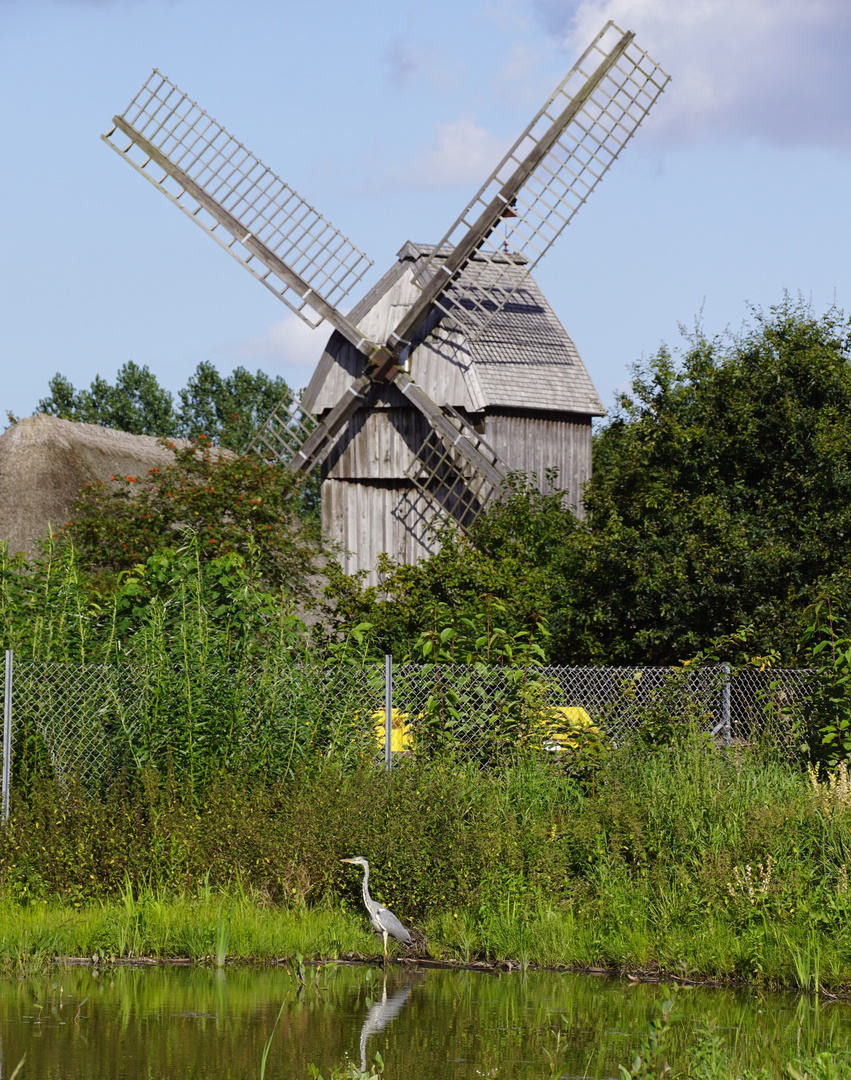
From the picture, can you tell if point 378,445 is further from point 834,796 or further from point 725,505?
point 834,796

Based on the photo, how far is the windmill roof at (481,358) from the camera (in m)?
23.3

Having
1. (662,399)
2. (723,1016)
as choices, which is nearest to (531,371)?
(662,399)

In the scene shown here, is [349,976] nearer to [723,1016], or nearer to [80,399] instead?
[723,1016]

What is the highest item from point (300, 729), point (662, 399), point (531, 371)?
point (531, 371)

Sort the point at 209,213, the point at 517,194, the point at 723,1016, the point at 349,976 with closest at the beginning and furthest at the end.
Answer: the point at 723,1016 < the point at 349,976 < the point at 517,194 < the point at 209,213

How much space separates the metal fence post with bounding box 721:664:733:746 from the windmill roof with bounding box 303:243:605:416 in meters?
12.7

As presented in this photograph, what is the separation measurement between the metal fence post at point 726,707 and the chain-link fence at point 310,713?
1cm

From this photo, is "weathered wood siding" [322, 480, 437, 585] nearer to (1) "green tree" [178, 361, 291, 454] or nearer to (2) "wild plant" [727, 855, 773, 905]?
(2) "wild plant" [727, 855, 773, 905]

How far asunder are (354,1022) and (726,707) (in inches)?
186

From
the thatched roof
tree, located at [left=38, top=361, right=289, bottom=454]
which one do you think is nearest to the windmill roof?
the thatched roof

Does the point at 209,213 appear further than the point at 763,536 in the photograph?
Yes

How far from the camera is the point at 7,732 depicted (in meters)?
9.67

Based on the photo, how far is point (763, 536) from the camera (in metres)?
16.2

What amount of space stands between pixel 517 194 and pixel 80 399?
37.5 metres
